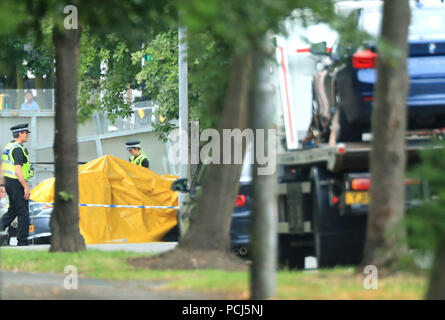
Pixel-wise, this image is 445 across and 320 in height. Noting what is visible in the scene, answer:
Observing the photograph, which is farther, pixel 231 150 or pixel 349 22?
pixel 231 150

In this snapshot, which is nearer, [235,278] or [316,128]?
[235,278]

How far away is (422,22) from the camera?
13156 mm

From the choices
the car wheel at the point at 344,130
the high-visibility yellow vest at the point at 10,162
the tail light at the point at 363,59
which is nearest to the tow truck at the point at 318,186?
the car wheel at the point at 344,130

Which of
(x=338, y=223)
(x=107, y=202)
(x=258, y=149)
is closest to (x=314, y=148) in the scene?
(x=338, y=223)

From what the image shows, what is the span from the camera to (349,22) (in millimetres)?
9953

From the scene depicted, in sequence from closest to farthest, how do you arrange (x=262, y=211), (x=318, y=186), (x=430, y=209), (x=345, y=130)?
(x=430, y=209)
(x=262, y=211)
(x=318, y=186)
(x=345, y=130)

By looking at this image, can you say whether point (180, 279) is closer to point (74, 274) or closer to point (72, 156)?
point (74, 274)

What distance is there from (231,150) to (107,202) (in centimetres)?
825

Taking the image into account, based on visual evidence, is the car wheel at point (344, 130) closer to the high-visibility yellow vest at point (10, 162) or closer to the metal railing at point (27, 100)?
the high-visibility yellow vest at point (10, 162)

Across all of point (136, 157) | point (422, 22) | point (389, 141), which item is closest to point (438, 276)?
point (389, 141)

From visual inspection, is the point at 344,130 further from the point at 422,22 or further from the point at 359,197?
the point at 422,22

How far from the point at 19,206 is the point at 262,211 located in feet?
39.2

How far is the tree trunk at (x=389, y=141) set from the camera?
10.3 metres

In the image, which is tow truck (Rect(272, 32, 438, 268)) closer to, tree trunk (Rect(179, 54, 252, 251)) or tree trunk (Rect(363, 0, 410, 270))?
tree trunk (Rect(363, 0, 410, 270))
